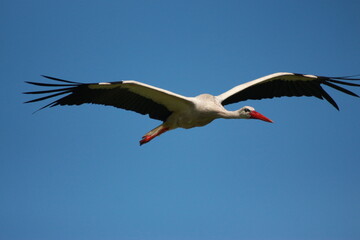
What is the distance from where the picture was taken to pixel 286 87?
28.7ft

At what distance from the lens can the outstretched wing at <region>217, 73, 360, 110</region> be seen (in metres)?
8.34

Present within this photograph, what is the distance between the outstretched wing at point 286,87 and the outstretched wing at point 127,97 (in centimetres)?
127

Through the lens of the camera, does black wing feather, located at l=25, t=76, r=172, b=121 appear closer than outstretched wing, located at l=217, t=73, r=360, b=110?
Yes

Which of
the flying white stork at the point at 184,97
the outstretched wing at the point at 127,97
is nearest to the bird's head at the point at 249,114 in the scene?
the flying white stork at the point at 184,97

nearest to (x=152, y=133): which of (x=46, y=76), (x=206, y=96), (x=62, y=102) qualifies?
(x=206, y=96)

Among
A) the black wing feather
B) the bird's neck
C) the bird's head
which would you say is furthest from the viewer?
the bird's head

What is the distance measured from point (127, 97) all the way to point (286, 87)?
3281 millimetres

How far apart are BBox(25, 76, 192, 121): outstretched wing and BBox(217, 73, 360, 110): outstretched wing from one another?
49.9 inches

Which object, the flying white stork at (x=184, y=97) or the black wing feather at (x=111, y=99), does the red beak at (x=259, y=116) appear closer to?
the flying white stork at (x=184, y=97)

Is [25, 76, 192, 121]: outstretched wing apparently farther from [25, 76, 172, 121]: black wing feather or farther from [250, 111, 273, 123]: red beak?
[250, 111, 273, 123]: red beak

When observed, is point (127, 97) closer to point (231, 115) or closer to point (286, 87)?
point (231, 115)

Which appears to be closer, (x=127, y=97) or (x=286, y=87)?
(x=127, y=97)

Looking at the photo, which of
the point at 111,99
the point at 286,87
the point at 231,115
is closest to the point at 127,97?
the point at 111,99

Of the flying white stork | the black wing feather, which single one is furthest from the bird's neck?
the black wing feather
